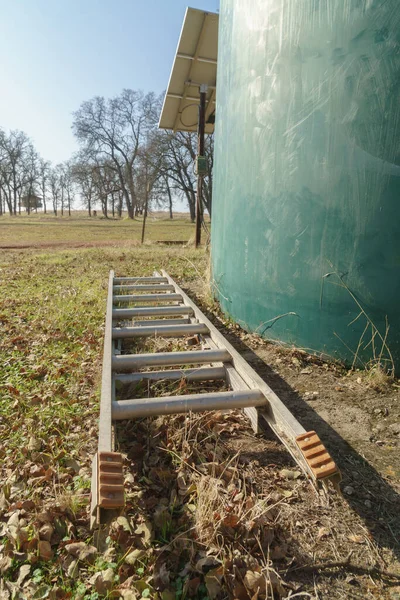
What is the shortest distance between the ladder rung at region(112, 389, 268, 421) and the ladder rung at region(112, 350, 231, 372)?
2.89 feet

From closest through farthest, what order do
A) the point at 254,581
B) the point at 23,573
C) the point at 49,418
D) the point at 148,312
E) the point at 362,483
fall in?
the point at 254,581, the point at 23,573, the point at 362,483, the point at 49,418, the point at 148,312

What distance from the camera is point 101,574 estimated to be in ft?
5.99

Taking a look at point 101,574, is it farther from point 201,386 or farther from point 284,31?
point 284,31

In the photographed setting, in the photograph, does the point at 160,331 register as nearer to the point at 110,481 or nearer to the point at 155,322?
the point at 155,322

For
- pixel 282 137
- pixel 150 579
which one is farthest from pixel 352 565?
pixel 282 137

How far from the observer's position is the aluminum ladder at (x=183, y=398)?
188 cm

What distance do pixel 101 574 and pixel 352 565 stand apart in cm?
109

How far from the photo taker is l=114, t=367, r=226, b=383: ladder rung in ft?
11.2

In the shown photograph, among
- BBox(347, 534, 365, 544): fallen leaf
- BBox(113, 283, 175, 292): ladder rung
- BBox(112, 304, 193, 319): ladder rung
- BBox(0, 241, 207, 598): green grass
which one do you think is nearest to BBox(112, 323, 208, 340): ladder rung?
BBox(0, 241, 207, 598): green grass

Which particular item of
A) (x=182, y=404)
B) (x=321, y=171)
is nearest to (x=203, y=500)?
(x=182, y=404)

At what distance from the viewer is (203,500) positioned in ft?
6.89

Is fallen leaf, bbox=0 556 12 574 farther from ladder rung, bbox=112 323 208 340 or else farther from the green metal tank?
the green metal tank

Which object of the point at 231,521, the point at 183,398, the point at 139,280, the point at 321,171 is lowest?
the point at 231,521

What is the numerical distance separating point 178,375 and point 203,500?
57.2 inches
